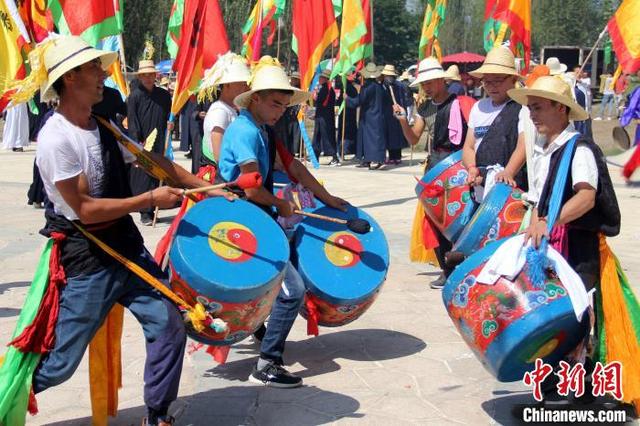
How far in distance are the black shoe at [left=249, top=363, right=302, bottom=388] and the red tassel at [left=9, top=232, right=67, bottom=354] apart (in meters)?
1.47

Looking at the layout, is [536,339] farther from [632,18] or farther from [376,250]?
[632,18]

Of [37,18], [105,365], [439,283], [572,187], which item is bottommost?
[439,283]

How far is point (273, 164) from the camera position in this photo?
16.8 feet

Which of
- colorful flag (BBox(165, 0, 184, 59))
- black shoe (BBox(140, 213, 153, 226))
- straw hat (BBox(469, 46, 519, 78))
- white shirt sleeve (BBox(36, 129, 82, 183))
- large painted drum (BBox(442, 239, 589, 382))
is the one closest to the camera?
→ white shirt sleeve (BBox(36, 129, 82, 183))

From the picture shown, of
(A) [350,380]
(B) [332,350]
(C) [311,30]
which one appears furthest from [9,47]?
(C) [311,30]

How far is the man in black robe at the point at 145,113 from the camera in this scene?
10727mm

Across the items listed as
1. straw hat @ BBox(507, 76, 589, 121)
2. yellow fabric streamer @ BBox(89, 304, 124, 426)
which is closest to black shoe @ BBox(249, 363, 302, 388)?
yellow fabric streamer @ BBox(89, 304, 124, 426)

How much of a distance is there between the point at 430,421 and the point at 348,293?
90cm

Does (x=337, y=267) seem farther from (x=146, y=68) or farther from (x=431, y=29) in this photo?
(x=431, y=29)

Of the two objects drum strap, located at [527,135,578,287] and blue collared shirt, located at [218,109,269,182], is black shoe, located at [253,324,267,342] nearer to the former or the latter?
blue collared shirt, located at [218,109,269,182]

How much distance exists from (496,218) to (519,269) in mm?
1216

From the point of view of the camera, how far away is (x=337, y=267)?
5.18 meters

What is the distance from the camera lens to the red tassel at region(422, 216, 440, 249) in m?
7.30

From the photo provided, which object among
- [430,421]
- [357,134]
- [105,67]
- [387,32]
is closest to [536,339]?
[430,421]
